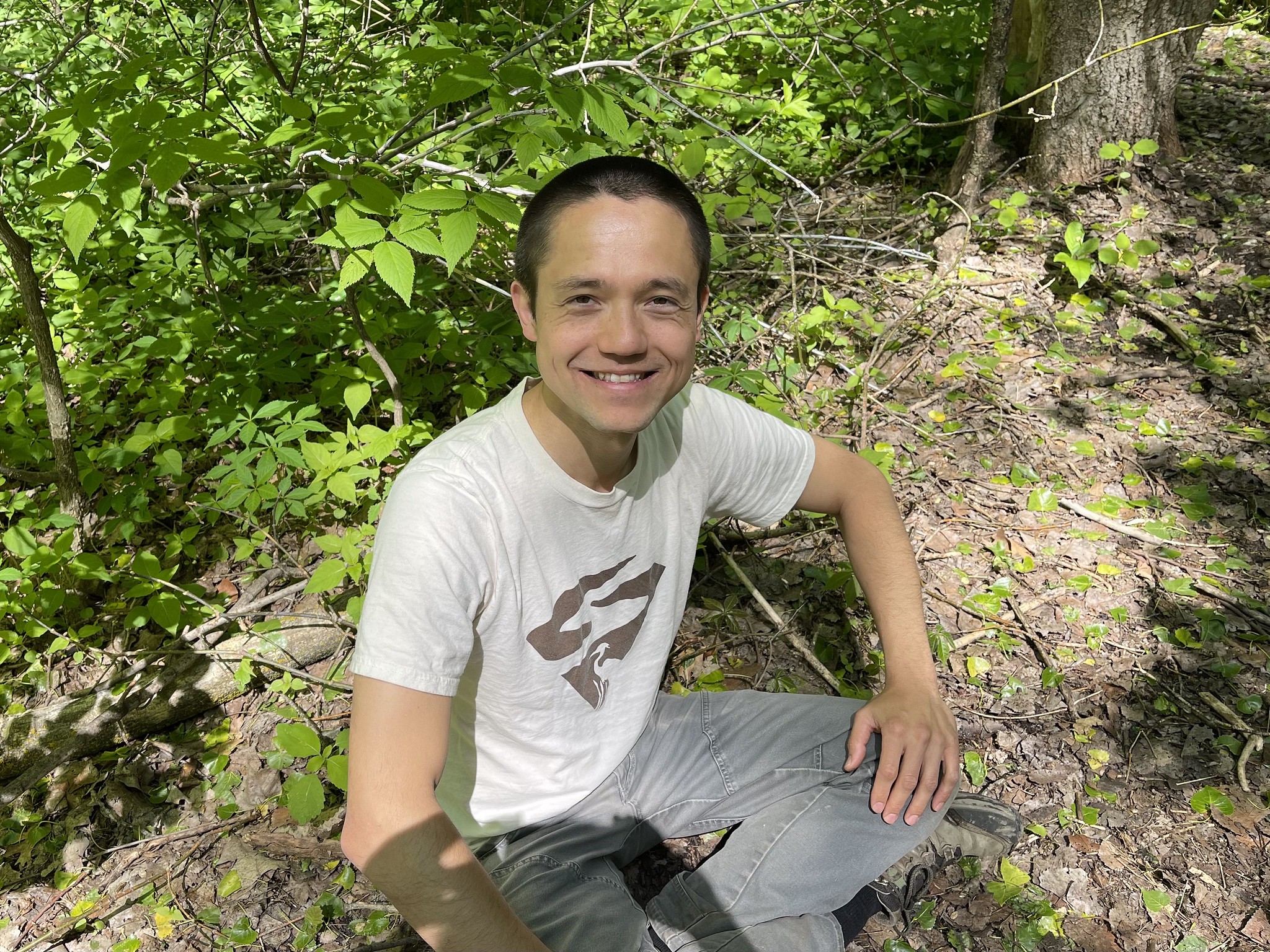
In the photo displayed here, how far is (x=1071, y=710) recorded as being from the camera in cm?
253

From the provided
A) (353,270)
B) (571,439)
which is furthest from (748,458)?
(353,270)

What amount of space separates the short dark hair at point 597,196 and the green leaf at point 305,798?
1325 mm

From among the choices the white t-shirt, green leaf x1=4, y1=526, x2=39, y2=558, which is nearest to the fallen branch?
the white t-shirt

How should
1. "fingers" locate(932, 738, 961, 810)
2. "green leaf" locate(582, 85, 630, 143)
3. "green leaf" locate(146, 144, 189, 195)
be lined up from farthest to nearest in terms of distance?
1. "green leaf" locate(582, 85, 630, 143)
2. "fingers" locate(932, 738, 961, 810)
3. "green leaf" locate(146, 144, 189, 195)

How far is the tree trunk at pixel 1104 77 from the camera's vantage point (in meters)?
4.04

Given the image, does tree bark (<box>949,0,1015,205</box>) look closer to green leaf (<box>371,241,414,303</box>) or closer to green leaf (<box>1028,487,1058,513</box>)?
green leaf (<box>1028,487,1058,513</box>)

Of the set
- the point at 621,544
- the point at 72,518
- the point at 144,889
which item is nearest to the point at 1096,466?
the point at 621,544

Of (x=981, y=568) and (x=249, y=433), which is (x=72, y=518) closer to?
(x=249, y=433)

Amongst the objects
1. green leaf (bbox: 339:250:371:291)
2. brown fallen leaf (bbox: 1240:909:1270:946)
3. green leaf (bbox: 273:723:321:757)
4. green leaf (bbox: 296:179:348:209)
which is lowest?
brown fallen leaf (bbox: 1240:909:1270:946)

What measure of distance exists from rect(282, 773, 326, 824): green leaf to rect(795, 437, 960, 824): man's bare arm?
4.34 feet

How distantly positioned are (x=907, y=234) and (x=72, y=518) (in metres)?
4.13

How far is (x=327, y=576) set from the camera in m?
2.37

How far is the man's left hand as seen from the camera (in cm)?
193

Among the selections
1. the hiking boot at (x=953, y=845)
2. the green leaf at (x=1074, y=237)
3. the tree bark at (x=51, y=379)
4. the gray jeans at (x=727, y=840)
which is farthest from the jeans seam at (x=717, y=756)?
the green leaf at (x=1074, y=237)
